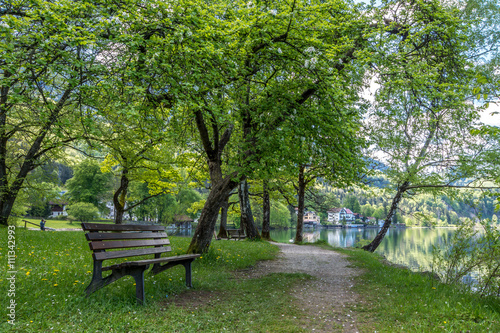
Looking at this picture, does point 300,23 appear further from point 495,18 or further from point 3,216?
point 3,216

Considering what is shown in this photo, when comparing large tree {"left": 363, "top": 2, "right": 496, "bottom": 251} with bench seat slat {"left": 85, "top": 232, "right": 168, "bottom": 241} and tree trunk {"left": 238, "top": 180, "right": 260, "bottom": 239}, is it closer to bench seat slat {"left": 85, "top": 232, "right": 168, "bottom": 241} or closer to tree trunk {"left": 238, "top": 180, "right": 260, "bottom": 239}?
bench seat slat {"left": 85, "top": 232, "right": 168, "bottom": 241}

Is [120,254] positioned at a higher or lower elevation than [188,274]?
higher

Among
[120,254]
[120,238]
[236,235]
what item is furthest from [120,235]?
[236,235]

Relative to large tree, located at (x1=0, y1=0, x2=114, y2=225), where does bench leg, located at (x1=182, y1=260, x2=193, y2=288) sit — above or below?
below

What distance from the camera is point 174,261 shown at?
556 centimetres

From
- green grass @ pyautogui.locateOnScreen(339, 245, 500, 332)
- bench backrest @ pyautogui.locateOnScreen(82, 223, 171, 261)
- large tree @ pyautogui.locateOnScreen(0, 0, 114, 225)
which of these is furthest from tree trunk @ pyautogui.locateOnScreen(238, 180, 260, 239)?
large tree @ pyautogui.locateOnScreen(0, 0, 114, 225)

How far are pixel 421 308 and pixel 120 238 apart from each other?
4962mm

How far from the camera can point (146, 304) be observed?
453 centimetres

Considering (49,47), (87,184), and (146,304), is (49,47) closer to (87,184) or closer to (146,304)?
(146,304)

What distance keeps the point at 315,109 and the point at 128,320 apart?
5476 mm

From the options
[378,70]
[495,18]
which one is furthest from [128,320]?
[495,18]

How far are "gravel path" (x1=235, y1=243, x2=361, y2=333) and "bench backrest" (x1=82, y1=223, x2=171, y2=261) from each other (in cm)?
281

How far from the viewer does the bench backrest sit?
4.31m

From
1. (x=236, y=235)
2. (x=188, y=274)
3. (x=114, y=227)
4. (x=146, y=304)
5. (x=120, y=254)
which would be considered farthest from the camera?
(x=236, y=235)
